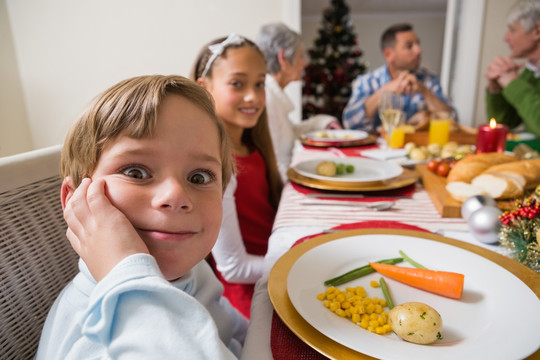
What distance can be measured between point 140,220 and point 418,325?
363mm

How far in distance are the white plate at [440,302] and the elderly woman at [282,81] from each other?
57.2 inches

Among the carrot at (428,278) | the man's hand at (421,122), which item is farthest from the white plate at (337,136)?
the carrot at (428,278)

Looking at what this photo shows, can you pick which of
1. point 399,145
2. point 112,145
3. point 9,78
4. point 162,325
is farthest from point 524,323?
point 9,78

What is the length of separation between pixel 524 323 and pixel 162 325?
42 cm

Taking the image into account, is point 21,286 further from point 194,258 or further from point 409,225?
point 409,225

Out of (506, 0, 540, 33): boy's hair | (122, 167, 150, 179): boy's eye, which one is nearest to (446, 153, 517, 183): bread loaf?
(122, 167, 150, 179): boy's eye

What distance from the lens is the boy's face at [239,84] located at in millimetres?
1289

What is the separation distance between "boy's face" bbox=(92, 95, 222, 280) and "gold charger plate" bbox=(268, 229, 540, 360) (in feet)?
0.40

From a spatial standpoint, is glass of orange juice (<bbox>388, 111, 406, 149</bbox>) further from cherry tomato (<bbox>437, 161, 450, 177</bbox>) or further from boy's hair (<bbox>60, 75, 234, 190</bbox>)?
boy's hair (<bbox>60, 75, 234, 190</bbox>)

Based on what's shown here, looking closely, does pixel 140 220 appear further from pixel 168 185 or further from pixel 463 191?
pixel 463 191

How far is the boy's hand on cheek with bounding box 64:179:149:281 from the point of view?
1.33 feet

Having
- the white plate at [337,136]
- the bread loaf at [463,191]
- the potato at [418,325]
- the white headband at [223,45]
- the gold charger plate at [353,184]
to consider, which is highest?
the white headband at [223,45]

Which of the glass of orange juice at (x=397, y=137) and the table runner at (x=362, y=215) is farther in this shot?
the glass of orange juice at (x=397, y=137)

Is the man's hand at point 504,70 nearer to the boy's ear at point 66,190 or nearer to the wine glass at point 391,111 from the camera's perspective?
the wine glass at point 391,111
